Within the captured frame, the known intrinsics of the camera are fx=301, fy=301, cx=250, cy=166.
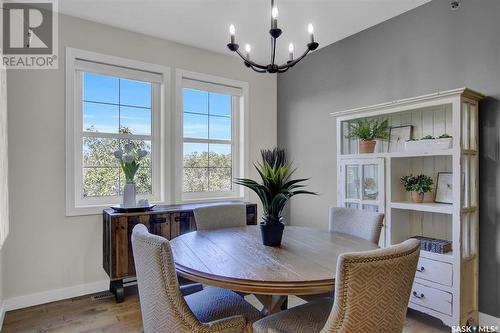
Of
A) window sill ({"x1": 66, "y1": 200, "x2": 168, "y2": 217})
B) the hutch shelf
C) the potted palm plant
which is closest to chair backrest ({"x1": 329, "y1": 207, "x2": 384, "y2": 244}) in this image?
the potted palm plant

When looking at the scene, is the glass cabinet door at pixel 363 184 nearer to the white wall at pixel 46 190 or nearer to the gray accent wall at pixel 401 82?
the gray accent wall at pixel 401 82

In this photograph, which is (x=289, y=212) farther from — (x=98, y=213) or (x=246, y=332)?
(x=246, y=332)

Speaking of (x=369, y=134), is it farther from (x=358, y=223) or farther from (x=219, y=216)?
(x=219, y=216)

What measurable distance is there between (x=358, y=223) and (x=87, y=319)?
2286 mm

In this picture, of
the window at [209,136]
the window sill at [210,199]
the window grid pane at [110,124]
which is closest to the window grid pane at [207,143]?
the window at [209,136]

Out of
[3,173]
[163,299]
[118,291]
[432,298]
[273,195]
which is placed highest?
[3,173]

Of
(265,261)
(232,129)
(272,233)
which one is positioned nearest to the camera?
(265,261)

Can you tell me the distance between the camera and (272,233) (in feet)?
5.98

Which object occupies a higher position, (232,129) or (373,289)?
(232,129)

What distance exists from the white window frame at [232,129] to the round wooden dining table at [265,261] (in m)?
1.47

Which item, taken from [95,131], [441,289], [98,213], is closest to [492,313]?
[441,289]

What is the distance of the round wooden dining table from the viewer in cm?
129

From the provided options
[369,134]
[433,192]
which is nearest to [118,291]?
[369,134]

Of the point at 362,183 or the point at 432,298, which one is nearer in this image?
the point at 432,298
